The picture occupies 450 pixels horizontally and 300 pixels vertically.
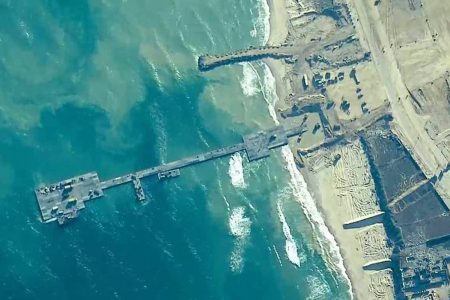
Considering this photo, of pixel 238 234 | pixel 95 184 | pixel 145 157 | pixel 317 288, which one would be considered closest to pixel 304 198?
pixel 238 234

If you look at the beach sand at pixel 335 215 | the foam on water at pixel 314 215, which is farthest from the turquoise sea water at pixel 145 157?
the beach sand at pixel 335 215

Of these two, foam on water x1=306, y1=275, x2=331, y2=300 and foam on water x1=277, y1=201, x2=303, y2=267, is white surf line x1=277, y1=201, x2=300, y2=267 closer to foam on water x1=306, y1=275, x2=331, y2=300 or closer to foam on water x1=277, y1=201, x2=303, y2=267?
foam on water x1=277, y1=201, x2=303, y2=267

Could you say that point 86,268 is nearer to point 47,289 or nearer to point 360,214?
point 47,289

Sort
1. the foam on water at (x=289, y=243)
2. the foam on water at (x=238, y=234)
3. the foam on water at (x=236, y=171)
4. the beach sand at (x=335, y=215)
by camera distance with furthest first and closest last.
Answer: the beach sand at (x=335, y=215)
the foam on water at (x=289, y=243)
the foam on water at (x=236, y=171)
the foam on water at (x=238, y=234)

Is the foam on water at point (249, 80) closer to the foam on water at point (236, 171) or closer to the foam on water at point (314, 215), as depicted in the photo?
the foam on water at point (236, 171)

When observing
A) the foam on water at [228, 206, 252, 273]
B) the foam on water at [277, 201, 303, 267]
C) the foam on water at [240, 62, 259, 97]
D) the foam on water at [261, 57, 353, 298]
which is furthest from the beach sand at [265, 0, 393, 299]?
the foam on water at [228, 206, 252, 273]

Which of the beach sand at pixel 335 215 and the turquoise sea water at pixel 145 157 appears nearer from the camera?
the turquoise sea water at pixel 145 157
